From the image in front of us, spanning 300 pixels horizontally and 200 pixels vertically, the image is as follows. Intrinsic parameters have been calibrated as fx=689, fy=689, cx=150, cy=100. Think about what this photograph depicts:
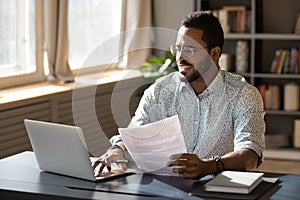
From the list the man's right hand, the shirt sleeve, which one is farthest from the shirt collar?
the man's right hand

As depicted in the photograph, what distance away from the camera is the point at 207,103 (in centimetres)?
291

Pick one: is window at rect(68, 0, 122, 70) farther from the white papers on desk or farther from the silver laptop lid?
the white papers on desk

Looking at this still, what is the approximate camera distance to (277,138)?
19.9ft

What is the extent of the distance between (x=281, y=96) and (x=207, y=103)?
3269 mm

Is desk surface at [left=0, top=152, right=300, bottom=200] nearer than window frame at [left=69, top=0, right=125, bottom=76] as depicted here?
Yes

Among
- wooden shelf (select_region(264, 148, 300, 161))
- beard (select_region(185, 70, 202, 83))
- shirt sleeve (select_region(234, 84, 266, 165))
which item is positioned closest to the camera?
shirt sleeve (select_region(234, 84, 266, 165))

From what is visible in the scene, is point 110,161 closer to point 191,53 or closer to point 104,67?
point 191,53

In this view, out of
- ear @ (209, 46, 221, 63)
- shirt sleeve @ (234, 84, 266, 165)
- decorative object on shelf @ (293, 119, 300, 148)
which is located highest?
ear @ (209, 46, 221, 63)

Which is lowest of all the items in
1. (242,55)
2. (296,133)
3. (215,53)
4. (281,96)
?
(296,133)

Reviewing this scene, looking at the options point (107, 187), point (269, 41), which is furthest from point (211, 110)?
point (269, 41)

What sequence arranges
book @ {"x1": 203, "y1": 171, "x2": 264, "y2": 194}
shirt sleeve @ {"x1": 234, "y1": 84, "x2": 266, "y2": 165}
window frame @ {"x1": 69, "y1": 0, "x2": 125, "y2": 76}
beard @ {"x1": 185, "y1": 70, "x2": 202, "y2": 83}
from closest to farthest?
1. book @ {"x1": 203, "y1": 171, "x2": 264, "y2": 194}
2. shirt sleeve @ {"x1": 234, "y1": 84, "x2": 266, "y2": 165}
3. beard @ {"x1": 185, "y1": 70, "x2": 202, "y2": 83}
4. window frame @ {"x1": 69, "y1": 0, "x2": 125, "y2": 76}

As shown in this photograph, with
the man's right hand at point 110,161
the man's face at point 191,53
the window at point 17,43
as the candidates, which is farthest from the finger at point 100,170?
the window at point 17,43

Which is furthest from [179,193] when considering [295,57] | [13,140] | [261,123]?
[295,57]

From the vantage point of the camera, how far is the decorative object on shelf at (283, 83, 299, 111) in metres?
5.89
